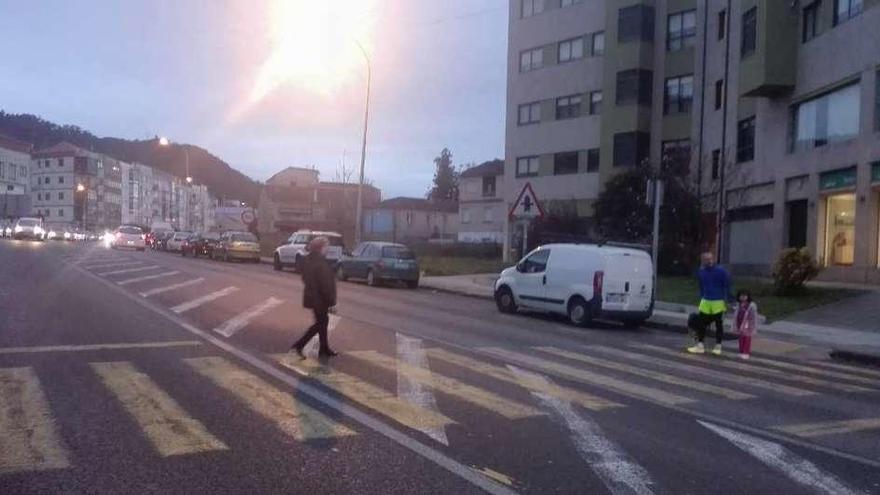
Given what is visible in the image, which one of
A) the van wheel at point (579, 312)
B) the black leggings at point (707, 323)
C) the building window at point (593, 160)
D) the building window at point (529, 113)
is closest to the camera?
the black leggings at point (707, 323)

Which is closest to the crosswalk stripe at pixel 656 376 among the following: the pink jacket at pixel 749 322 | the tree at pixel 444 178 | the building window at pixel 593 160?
the pink jacket at pixel 749 322

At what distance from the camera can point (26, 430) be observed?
772cm

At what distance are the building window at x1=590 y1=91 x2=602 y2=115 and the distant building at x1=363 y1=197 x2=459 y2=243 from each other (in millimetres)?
36416

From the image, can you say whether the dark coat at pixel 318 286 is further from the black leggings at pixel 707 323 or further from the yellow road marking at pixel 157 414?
the black leggings at pixel 707 323

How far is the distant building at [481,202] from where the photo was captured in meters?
70.7

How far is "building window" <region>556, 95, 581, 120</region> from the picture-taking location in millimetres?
45938

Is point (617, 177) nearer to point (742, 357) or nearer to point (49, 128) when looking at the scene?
point (742, 357)

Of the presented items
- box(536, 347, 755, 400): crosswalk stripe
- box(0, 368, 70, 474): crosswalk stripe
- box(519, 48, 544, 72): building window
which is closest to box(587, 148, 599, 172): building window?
box(519, 48, 544, 72): building window

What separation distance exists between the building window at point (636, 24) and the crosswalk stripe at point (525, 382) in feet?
106

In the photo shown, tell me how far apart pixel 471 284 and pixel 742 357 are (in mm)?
17214

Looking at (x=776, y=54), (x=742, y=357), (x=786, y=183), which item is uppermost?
(x=776, y=54)

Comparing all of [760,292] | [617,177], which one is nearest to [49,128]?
[617,177]

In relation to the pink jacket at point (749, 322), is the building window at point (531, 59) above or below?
above

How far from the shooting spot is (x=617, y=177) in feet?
128
